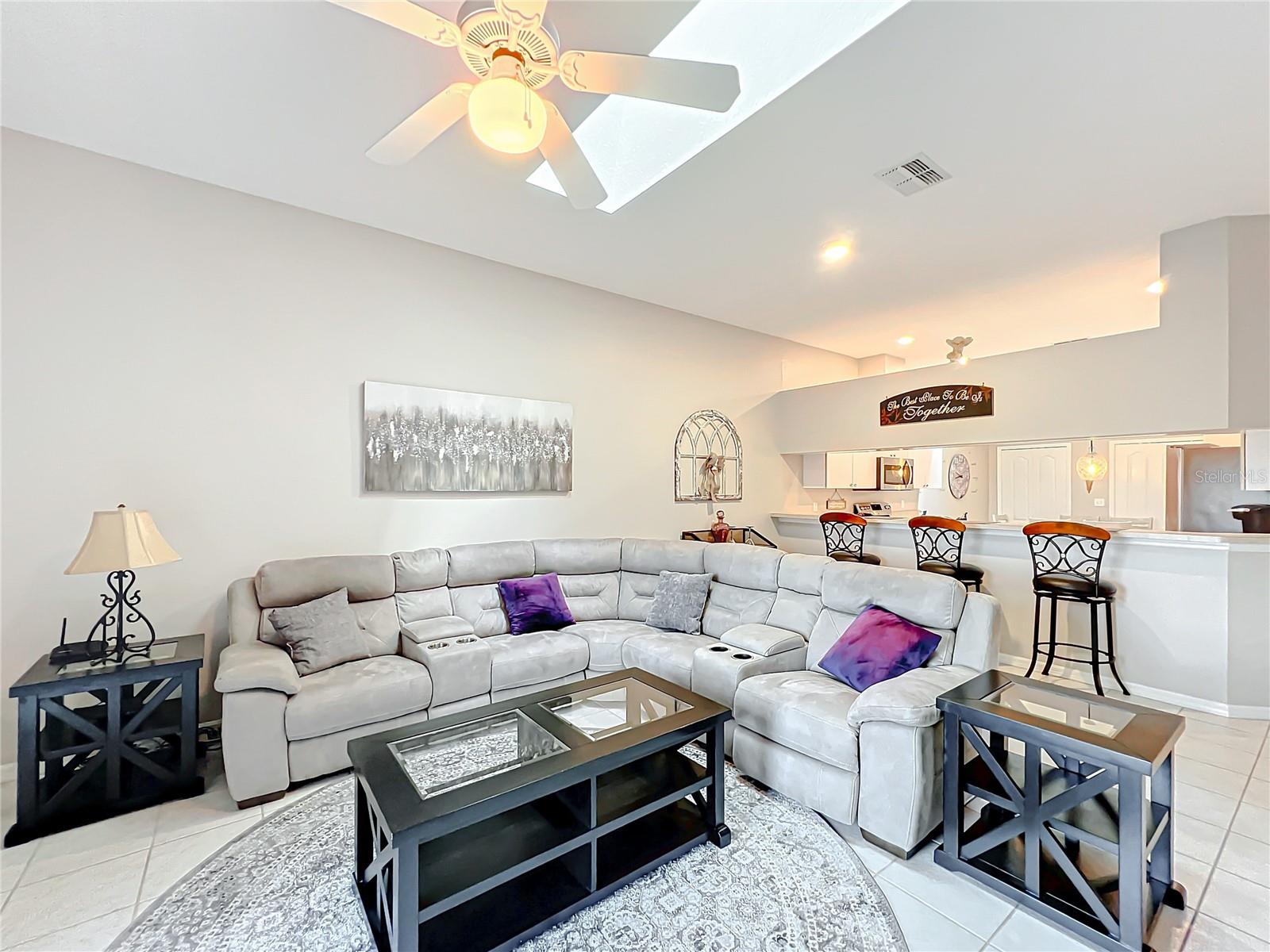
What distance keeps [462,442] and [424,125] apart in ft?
7.89

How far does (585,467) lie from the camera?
4867mm

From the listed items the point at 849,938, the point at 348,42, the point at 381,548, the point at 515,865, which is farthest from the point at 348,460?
the point at 849,938

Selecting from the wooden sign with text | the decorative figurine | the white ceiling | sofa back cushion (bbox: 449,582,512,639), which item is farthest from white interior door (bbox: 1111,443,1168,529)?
sofa back cushion (bbox: 449,582,512,639)

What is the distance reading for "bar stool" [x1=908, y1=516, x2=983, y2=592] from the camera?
446 centimetres

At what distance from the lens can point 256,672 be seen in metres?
2.53

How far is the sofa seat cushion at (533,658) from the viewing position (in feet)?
10.7

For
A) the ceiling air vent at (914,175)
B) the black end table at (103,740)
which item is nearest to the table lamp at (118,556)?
the black end table at (103,740)

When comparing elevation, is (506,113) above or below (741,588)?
above

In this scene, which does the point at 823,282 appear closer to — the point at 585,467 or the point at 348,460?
the point at 585,467

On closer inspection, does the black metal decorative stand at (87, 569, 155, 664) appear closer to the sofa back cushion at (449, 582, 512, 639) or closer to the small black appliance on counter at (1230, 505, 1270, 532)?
the sofa back cushion at (449, 582, 512, 639)

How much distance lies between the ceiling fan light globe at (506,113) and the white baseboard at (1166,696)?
483 centimetres

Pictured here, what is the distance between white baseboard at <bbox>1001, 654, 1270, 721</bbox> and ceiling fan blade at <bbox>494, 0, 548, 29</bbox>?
16.3 ft

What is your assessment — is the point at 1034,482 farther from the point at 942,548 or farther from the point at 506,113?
the point at 506,113

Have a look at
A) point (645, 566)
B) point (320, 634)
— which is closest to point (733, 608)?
point (645, 566)
